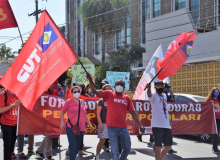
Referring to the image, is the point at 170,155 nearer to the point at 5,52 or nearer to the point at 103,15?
the point at 103,15

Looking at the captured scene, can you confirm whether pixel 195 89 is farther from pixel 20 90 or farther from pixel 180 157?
pixel 20 90

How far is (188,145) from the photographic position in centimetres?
1013

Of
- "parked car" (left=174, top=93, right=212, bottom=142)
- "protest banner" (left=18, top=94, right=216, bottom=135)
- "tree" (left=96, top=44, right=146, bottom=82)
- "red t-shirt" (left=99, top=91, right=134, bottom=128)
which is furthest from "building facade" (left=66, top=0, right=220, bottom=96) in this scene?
"red t-shirt" (left=99, top=91, right=134, bottom=128)

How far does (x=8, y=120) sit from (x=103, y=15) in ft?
104

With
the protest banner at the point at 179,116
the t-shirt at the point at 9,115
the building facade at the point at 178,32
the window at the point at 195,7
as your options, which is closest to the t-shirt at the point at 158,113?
the protest banner at the point at 179,116

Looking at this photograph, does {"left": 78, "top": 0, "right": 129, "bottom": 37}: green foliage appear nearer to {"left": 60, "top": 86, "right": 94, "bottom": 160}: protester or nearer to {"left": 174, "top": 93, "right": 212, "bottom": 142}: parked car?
{"left": 174, "top": 93, "right": 212, "bottom": 142}: parked car

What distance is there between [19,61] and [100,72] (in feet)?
108

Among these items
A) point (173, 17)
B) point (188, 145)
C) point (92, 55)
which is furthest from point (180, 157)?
point (92, 55)

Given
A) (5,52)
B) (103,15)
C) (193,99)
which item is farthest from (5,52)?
(193,99)

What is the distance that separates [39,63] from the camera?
6.16 meters

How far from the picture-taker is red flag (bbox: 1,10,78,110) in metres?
5.93

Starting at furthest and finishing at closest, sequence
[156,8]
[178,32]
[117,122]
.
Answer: [156,8], [178,32], [117,122]

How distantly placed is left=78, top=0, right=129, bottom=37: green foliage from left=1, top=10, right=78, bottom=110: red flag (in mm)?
30842

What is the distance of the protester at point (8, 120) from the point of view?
634 centimetres
